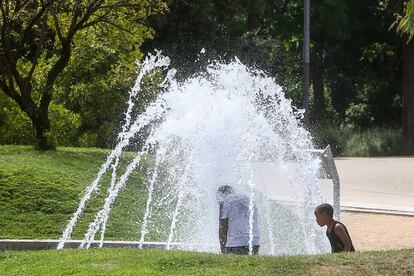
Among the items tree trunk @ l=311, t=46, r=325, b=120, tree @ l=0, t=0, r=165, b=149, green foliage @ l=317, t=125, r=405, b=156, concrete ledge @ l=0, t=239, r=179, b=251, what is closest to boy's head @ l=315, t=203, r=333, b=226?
concrete ledge @ l=0, t=239, r=179, b=251

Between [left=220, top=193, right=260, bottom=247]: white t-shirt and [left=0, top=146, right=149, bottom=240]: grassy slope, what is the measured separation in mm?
3280

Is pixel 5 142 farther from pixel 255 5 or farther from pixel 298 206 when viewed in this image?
pixel 255 5

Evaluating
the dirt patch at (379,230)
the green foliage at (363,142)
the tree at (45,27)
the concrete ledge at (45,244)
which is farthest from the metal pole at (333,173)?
the green foliage at (363,142)

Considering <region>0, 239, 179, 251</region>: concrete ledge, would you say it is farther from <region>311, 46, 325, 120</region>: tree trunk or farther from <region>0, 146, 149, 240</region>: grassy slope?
<region>311, 46, 325, 120</region>: tree trunk

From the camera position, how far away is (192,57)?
105ft

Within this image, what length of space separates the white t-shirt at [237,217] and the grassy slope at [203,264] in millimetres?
1186

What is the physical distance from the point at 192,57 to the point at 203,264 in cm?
2526

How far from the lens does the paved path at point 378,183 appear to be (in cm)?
1655

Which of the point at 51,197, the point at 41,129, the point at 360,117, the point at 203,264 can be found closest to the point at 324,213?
the point at 203,264

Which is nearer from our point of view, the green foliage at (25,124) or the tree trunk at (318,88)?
the green foliage at (25,124)

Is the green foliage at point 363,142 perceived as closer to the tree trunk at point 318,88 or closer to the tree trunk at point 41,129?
the tree trunk at point 318,88

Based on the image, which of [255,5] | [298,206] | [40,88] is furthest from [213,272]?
[255,5]

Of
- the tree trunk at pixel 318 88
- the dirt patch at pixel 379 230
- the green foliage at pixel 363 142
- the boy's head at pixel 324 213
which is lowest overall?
the dirt patch at pixel 379 230

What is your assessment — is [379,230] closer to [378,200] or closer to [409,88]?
[378,200]
